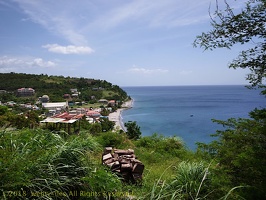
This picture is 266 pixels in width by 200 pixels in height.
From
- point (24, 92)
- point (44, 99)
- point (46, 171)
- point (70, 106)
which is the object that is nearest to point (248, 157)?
point (46, 171)

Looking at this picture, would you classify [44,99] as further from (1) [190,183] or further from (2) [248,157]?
(2) [248,157]

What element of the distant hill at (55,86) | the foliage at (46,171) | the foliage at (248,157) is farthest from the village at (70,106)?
the foliage at (248,157)

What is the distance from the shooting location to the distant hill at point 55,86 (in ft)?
230

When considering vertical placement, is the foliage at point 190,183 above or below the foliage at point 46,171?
below

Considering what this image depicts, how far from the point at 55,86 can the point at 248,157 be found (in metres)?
81.8

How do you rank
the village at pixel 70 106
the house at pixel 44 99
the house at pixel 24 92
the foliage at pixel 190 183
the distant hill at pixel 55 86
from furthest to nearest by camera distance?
1. the distant hill at pixel 55 86
2. the house at pixel 24 92
3. the house at pixel 44 99
4. the village at pixel 70 106
5. the foliage at pixel 190 183

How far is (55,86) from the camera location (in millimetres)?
77938

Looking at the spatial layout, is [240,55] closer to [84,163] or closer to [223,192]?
[223,192]

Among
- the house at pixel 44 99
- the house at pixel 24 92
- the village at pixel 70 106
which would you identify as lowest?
the village at pixel 70 106

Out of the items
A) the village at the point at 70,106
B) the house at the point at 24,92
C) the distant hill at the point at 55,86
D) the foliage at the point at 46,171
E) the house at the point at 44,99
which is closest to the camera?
the foliage at the point at 46,171

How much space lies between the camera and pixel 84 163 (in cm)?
294

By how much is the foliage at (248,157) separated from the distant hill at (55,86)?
66.2 m

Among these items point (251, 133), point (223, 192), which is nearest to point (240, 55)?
point (251, 133)

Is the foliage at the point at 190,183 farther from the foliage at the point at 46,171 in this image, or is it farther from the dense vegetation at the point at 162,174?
the foliage at the point at 46,171
